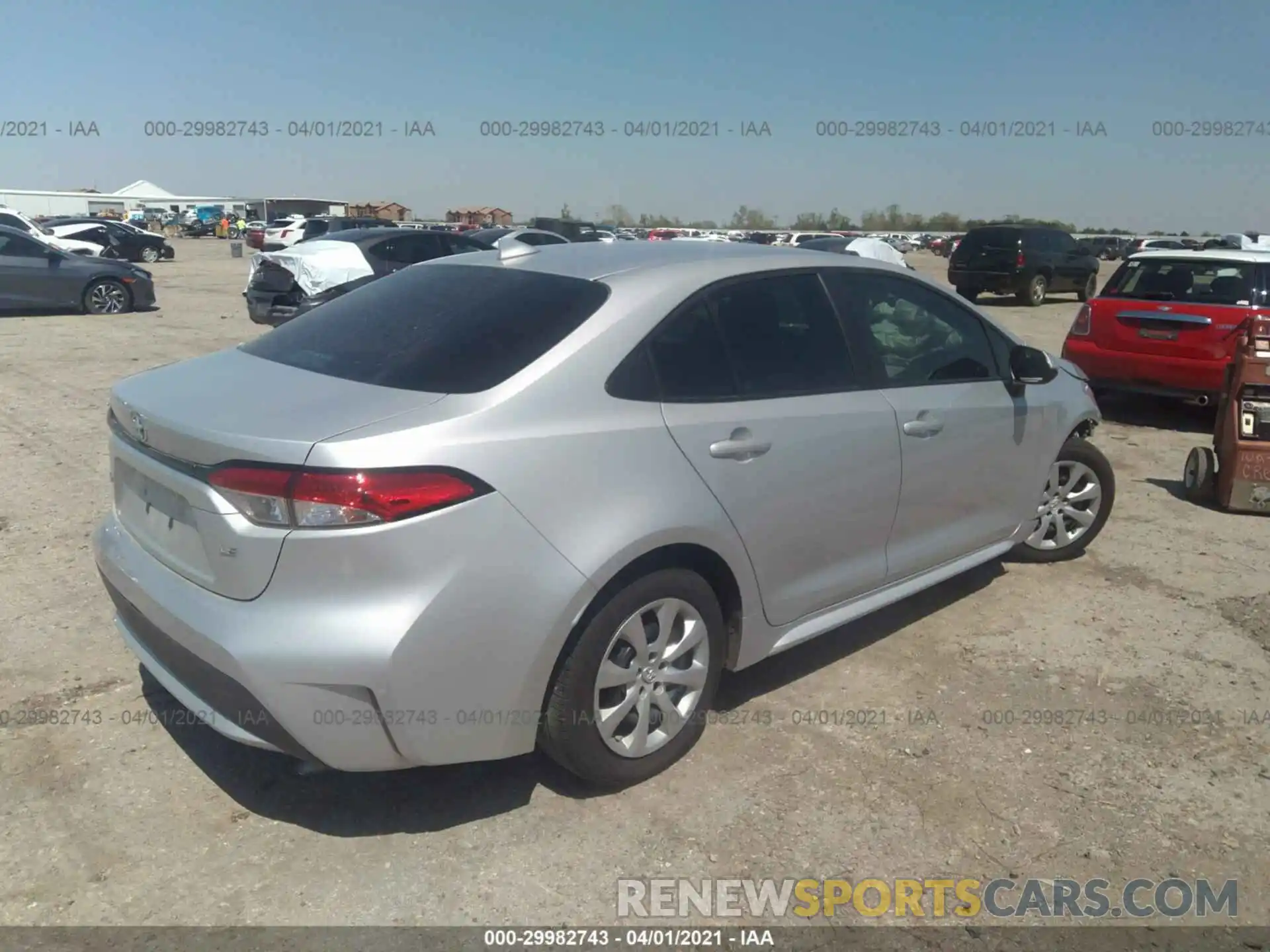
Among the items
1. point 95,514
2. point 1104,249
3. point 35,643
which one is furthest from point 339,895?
point 1104,249

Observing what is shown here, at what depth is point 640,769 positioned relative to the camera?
311 centimetres


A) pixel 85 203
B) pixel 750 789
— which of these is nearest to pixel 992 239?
pixel 750 789

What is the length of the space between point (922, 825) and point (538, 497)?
1.57 metres

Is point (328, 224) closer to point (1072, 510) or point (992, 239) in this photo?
point (992, 239)

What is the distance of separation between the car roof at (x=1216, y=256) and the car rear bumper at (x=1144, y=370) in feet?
3.00

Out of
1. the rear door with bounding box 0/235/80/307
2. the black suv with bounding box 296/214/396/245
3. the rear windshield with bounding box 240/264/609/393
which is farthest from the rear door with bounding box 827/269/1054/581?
the black suv with bounding box 296/214/396/245

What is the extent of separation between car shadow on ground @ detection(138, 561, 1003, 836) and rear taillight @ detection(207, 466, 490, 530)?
945 millimetres

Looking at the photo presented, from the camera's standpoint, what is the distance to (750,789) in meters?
3.15

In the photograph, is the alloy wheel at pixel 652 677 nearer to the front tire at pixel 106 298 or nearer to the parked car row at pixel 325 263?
the parked car row at pixel 325 263

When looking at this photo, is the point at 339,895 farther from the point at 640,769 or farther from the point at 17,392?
the point at 17,392

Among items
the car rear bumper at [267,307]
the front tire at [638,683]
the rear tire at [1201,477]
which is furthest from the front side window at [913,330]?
the car rear bumper at [267,307]

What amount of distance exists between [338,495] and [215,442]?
0.42 metres

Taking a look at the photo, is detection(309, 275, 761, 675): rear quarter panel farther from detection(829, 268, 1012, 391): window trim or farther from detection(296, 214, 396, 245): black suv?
detection(296, 214, 396, 245): black suv

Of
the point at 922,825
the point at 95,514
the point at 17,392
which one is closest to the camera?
the point at 922,825
